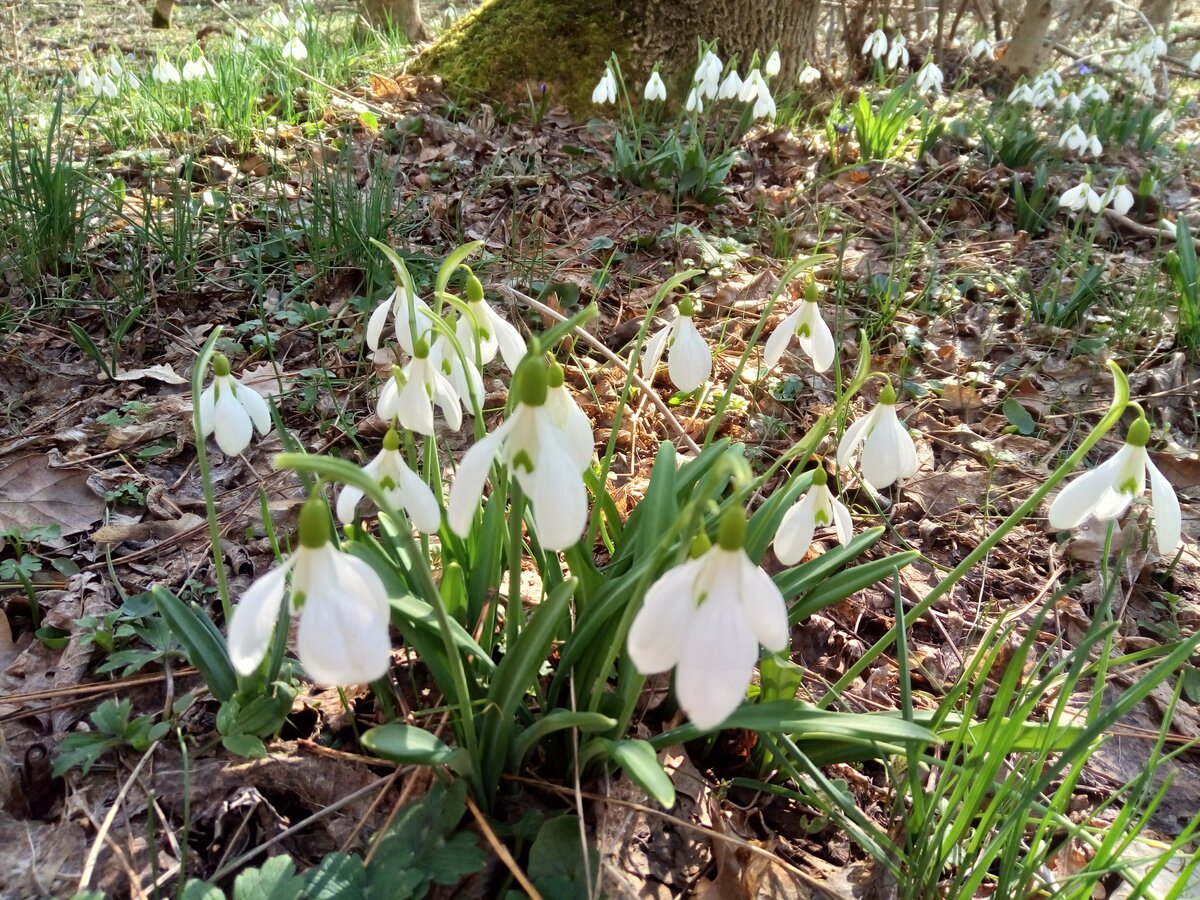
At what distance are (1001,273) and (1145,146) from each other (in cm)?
261

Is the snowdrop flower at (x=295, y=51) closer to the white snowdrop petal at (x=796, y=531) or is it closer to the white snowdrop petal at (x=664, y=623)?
the white snowdrop petal at (x=796, y=531)

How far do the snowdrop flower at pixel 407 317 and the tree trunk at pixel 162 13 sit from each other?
9.17m

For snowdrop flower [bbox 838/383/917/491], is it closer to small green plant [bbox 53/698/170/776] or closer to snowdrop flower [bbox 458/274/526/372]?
snowdrop flower [bbox 458/274/526/372]

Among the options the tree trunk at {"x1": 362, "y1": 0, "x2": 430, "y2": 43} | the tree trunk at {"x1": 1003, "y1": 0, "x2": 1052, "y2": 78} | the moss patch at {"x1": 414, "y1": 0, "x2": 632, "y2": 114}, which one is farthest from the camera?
the tree trunk at {"x1": 362, "y1": 0, "x2": 430, "y2": 43}

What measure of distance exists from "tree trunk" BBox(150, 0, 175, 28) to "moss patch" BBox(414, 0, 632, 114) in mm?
6181

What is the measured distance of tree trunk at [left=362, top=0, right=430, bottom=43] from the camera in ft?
22.5

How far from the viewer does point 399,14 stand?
6910mm

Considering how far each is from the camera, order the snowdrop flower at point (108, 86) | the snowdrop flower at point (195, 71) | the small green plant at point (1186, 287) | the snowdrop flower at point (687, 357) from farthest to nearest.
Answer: the snowdrop flower at point (195, 71), the snowdrop flower at point (108, 86), the small green plant at point (1186, 287), the snowdrop flower at point (687, 357)

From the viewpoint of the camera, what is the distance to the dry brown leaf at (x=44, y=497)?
178cm

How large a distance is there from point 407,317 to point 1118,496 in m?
1.11

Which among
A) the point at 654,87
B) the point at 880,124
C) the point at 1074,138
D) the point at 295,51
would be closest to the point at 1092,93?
the point at 1074,138

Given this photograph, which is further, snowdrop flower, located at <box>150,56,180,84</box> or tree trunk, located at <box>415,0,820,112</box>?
tree trunk, located at <box>415,0,820,112</box>

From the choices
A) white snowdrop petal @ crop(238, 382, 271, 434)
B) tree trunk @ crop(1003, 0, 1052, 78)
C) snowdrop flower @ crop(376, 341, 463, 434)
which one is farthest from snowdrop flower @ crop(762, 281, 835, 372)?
tree trunk @ crop(1003, 0, 1052, 78)

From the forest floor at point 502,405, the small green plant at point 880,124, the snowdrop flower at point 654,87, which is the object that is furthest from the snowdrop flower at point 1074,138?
the snowdrop flower at point 654,87
